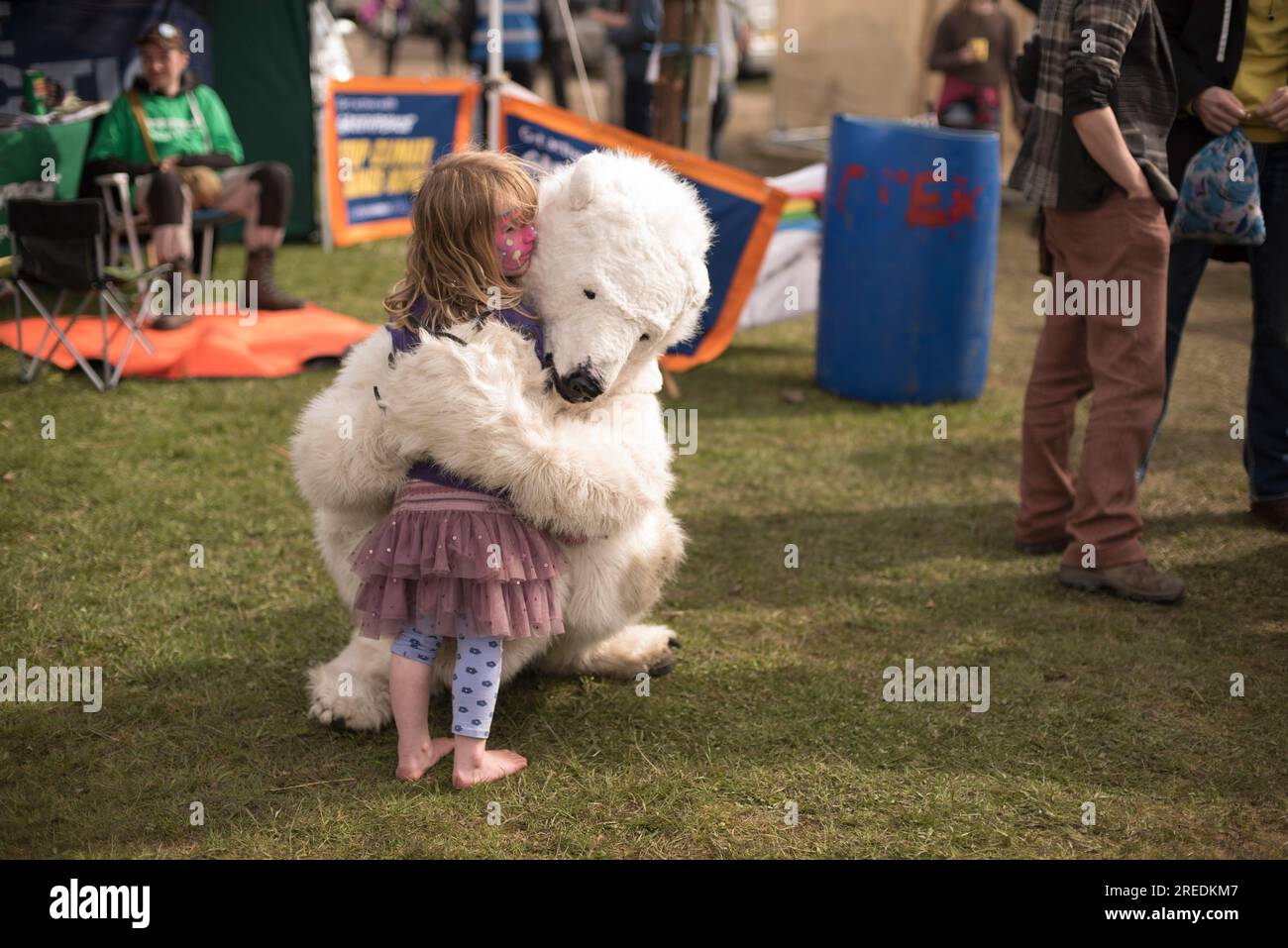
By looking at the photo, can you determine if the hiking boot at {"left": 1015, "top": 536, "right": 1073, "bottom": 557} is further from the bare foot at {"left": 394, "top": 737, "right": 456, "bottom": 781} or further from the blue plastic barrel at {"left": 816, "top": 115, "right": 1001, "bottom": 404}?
the bare foot at {"left": 394, "top": 737, "right": 456, "bottom": 781}

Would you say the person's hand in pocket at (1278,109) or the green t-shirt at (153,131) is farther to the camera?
the green t-shirt at (153,131)

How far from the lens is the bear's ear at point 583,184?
9.43 ft

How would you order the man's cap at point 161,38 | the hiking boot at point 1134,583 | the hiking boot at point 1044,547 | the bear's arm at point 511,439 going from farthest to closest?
the man's cap at point 161,38
the hiking boot at point 1044,547
the hiking boot at point 1134,583
the bear's arm at point 511,439

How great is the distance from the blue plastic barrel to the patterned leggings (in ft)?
11.7

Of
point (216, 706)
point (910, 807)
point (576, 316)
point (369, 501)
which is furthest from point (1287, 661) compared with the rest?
point (216, 706)

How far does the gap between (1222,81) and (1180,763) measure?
2.35 m

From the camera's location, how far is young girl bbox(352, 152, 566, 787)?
9.51 ft

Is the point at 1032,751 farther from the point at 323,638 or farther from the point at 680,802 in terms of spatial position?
the point at 323,638

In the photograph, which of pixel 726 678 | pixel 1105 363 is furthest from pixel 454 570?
pixel 1105 363

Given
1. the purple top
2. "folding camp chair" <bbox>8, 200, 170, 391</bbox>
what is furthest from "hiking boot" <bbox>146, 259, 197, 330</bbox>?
the purple top

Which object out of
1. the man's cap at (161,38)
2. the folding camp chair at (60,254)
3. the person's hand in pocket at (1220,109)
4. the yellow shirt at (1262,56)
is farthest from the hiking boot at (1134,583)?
the man's cap at (161,38)

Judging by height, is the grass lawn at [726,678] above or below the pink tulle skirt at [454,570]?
below

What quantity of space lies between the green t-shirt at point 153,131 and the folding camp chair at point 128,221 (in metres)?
0.17

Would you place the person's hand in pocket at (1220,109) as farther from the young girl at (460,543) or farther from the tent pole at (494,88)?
the tent pole at (494,88)
